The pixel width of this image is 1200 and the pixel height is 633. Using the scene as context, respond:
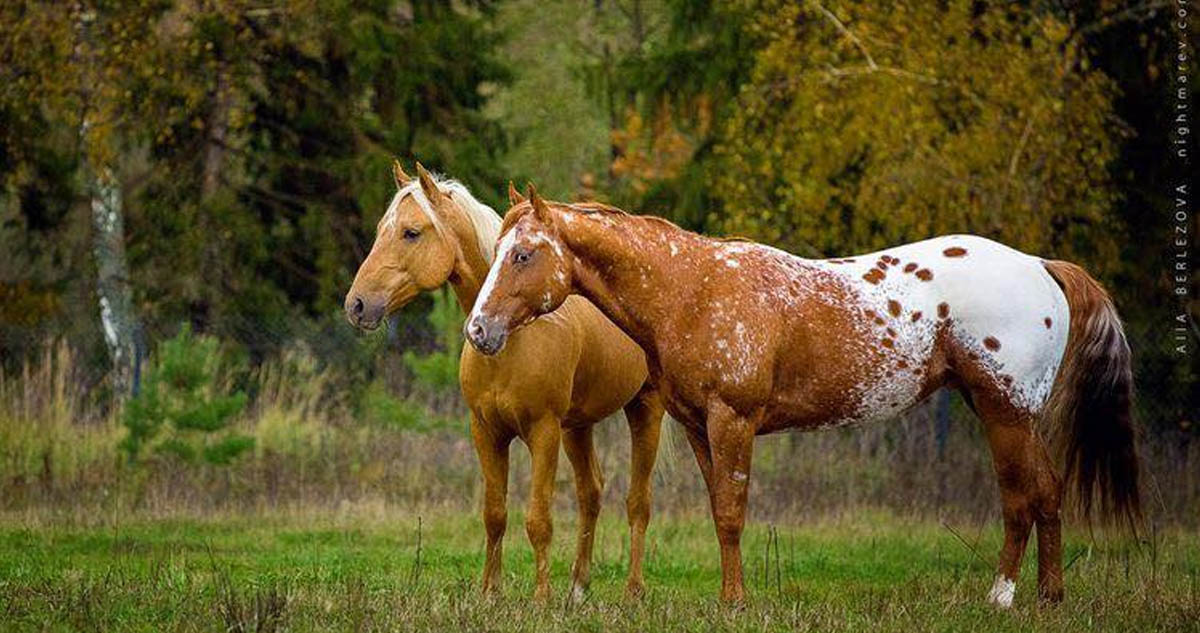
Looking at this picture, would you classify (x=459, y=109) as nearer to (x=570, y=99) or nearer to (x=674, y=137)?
(x=674, y=137)

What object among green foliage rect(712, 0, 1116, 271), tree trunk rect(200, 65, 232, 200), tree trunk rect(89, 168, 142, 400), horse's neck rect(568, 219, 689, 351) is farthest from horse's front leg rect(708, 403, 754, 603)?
tree trunk rect(200, 65, 232, 200)

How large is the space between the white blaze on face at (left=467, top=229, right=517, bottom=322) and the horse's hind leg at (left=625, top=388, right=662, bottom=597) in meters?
2.28

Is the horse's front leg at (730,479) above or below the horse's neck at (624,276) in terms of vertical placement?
below

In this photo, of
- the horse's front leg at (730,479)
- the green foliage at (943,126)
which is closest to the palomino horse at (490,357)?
the horse's front leg at (730,479)

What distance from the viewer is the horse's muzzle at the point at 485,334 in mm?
7324

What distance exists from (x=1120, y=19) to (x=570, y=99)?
25772mm

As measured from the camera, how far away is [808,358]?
7.90 meters

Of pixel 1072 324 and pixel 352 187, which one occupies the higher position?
pixel 1072 324

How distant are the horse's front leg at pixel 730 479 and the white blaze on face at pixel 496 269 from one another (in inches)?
47.1

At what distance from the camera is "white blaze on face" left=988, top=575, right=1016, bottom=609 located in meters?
8.09

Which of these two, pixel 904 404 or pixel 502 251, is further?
pixel 904 404

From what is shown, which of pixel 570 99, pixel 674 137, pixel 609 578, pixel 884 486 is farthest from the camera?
pixel 570 99

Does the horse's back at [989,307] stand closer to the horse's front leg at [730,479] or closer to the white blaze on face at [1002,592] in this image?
the white blaze on face at [1002,592]

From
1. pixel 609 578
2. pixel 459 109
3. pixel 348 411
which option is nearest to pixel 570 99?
pixel 459 109
